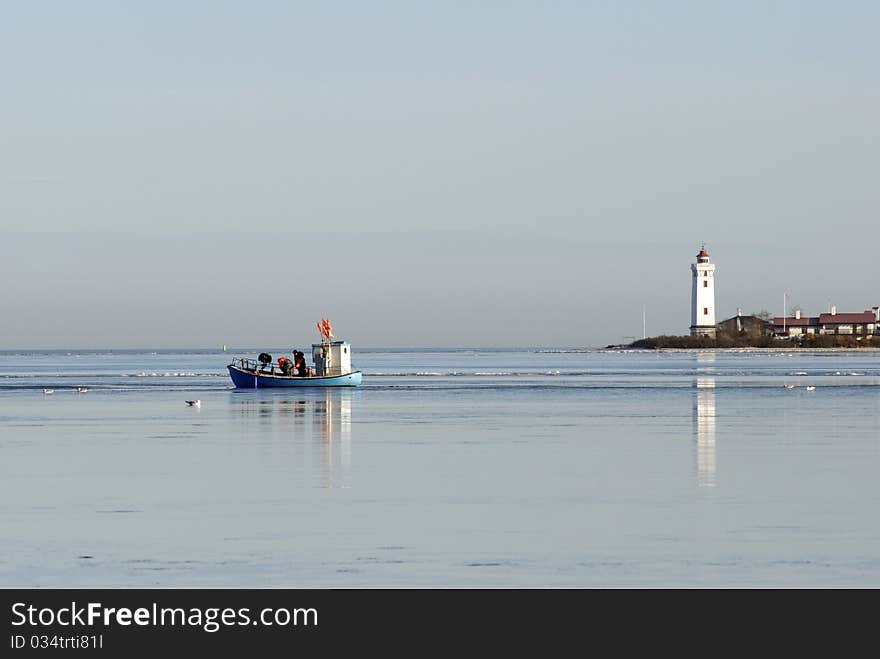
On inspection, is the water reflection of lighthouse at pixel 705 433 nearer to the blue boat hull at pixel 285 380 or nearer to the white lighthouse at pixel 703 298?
the blue boat hull at pixel 285 380

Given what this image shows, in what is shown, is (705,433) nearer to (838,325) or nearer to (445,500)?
(445,500)

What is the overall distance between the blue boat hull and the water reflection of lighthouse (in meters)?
15.1

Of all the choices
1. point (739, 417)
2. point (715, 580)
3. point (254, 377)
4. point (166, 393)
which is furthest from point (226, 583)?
point (254, 377)

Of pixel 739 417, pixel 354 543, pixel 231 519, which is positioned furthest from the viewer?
pixel 739 417

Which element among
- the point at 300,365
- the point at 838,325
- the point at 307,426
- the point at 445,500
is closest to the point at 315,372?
the point at 300,365

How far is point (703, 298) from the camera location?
17275cm

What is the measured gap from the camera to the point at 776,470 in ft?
76.8

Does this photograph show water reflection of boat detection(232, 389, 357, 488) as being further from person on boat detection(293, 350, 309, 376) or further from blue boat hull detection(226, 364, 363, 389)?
person on boat detection(293, 350, 309, 376)

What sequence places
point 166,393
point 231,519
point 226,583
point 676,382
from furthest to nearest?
point 676,382 < point 166,393 < point 231,519 < point 226,583

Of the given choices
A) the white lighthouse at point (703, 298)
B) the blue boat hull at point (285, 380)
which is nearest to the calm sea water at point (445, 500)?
the blue boat hull at point (285, 380)

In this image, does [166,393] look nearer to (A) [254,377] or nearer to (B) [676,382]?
(A) [254,377]

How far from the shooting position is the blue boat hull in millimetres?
65188
